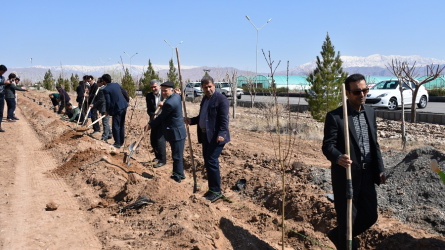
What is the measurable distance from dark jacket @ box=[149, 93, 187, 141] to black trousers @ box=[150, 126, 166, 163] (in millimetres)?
1023

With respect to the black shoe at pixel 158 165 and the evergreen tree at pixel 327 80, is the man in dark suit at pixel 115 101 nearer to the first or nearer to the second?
the black shoe at pixel 158 165

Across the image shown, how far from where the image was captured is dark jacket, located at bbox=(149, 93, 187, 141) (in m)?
6.56

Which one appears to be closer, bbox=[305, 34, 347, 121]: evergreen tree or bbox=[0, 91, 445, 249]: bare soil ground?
bbox=[0, 91, 445, 249]: bare soil ground

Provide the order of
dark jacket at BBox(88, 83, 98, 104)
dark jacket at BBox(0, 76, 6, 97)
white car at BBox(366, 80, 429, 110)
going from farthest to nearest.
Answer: white car at BBox(366, 80, 429, 110) < dark jacket at BBox(0, 76, 6, 97) < dark jacket at BBox(88, 83, 98, 104)

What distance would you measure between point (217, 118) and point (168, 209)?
1.18m

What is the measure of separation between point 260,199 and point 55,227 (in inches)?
107

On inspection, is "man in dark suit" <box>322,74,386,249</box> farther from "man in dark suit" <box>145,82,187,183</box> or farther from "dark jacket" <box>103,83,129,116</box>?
"dark jacket" <box>103,83,129,116</box>

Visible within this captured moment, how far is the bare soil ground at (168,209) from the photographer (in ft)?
14.8

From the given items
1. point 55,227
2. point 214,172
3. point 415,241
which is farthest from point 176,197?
point 415,241

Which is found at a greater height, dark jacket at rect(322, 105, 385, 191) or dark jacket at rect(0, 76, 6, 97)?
dark jacket at rect(0, 76, 6, 97)

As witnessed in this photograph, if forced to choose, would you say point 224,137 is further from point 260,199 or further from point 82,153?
point 82,153

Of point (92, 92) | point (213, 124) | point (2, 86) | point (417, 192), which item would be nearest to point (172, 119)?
point (213, 124)

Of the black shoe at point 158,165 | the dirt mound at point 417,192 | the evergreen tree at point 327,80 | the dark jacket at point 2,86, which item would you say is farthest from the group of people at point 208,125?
the evergreen tree at point 327,80

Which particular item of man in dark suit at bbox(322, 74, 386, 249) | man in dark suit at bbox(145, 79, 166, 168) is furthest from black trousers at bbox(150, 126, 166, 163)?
man in dark suit at bbox(322, 74, 386, 249)
